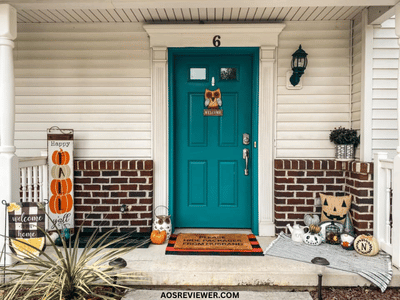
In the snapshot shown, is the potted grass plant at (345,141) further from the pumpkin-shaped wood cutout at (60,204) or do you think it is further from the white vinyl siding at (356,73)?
the pumpkin-shaped wood cutout at (60,204)

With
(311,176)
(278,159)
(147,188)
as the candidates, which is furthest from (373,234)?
(147,188)

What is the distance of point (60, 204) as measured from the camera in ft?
12.9

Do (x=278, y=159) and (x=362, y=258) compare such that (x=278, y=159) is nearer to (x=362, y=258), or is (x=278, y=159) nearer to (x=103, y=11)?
(x=362, y=258)

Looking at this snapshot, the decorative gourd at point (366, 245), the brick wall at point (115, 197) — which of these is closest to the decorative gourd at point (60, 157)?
the brick wall at point (115, 197)

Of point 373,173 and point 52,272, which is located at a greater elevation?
point 373,173

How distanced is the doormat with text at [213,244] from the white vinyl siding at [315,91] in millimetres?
1112

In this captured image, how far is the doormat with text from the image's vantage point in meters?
3.46

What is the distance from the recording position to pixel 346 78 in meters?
4.09

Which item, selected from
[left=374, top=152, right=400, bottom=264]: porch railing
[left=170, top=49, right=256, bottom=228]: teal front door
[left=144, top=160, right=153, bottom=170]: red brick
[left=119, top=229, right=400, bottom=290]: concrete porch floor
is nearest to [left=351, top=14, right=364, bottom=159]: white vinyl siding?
[left=374, top=152, right=400, bottom=264]: porch railing

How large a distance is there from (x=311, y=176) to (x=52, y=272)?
2.94m

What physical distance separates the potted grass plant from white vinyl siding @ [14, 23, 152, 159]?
7.23 feet

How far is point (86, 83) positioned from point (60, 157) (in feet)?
3.10

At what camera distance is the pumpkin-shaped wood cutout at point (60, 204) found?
3.88 m

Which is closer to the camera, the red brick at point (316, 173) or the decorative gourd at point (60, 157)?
the decorative gourd at point (60, 157)
